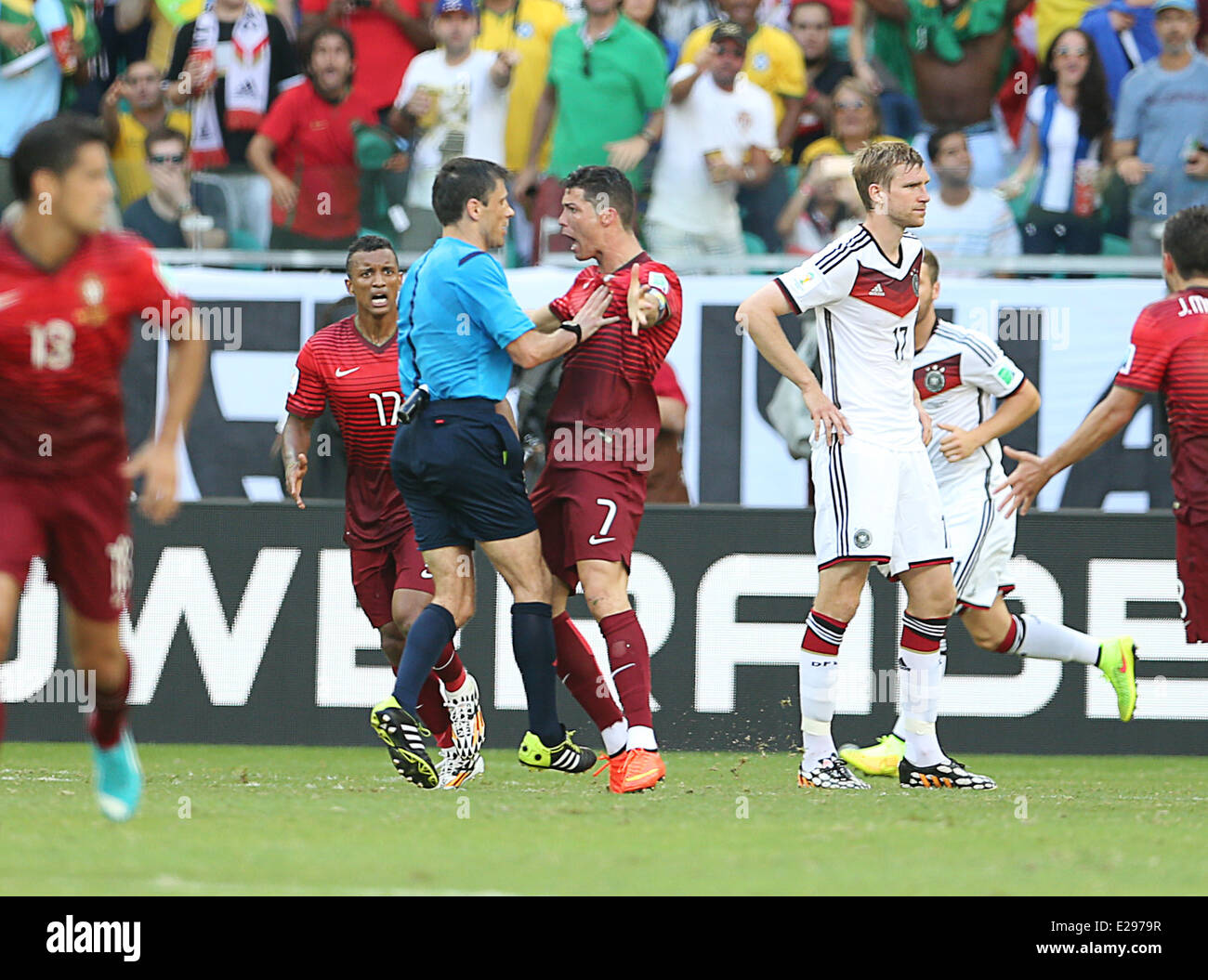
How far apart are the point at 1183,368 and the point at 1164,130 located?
4038 mm

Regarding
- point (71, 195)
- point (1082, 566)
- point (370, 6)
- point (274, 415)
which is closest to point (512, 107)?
point (370, 6)

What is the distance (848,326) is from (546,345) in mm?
1216

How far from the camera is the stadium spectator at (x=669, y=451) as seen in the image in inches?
408

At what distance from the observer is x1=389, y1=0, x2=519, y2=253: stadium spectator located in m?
11.4

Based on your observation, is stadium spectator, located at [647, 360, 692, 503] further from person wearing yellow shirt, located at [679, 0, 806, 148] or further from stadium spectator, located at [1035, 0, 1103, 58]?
stadium spectator, located at [1035, 0, 1103, 58]

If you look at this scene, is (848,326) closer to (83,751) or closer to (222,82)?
(83,751)

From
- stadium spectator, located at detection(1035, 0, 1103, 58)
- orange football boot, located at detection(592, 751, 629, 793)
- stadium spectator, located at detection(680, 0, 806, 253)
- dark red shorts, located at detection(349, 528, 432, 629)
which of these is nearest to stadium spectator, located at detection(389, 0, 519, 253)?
stadium spectator, located at detection(680, 0, 806, 253)

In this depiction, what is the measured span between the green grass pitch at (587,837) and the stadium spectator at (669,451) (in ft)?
7.90

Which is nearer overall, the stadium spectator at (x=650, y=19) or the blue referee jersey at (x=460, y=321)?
the blue referee jersey at (x=460, y=321)

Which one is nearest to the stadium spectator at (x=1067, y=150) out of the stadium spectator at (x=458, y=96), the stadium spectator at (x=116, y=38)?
the stadium spectator at (x=458, y=96)

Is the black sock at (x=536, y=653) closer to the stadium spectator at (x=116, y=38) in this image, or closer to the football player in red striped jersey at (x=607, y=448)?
the football player in red striped jersey at (x=607, y=448)

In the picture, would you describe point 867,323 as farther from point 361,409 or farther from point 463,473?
point 361,409

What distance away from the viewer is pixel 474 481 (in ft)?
23.0

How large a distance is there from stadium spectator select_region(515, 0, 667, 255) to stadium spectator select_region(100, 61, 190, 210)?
7.47 feet
